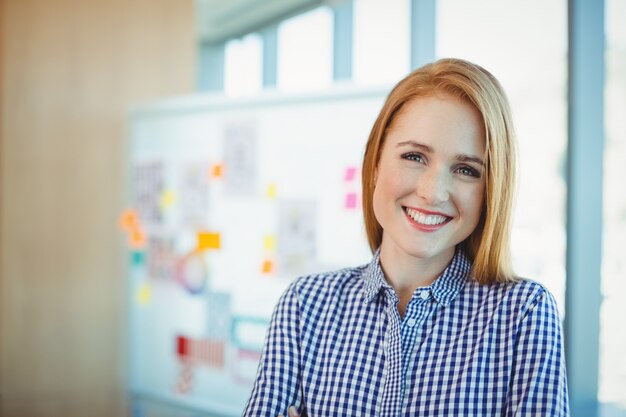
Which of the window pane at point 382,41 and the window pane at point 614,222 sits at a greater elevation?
the window pane at point 382,41

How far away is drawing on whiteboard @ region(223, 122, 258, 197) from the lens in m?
2.54

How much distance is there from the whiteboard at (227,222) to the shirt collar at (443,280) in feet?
3.56

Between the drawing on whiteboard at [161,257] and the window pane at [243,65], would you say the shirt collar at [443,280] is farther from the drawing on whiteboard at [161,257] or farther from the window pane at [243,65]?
the window pane at [243,65]

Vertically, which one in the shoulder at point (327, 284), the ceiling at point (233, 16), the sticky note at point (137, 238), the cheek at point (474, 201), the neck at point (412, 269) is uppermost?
the ceiling at point (233, 16)

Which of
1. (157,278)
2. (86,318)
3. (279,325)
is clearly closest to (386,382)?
(279,325)

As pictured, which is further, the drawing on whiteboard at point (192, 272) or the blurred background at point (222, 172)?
the drawing on whiteboard at point (192, 272)

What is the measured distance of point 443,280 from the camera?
3.46 ft

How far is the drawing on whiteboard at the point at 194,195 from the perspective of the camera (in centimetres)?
269

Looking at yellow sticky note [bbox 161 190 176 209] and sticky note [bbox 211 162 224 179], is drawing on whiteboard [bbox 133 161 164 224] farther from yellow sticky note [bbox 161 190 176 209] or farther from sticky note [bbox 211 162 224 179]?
sticky note [bbox 211 162 224 179]

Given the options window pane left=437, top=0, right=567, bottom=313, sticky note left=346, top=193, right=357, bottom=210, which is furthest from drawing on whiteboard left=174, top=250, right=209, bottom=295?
window pane left=437, top=0, right=567, bottom=313

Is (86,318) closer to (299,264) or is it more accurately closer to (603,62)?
(299,264)

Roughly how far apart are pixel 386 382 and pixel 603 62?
55.9 inches

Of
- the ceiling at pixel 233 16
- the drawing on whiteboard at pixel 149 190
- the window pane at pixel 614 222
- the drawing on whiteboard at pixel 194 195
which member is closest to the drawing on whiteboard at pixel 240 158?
the drawing on whiteboard at pixel 194 195

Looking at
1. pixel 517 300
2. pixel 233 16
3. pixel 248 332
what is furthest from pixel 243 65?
pixel 517 300
